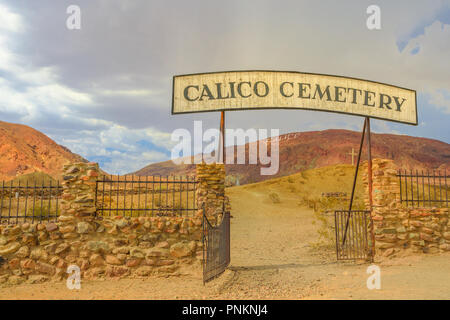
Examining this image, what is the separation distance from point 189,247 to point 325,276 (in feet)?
11.6

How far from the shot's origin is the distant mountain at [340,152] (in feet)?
205

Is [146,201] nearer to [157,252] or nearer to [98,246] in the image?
[98,246]

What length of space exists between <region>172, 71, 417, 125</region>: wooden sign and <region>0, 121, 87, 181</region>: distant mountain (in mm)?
40527

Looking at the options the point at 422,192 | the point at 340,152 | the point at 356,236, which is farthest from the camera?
the point at 340,152

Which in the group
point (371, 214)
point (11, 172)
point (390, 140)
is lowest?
point (371, 214)

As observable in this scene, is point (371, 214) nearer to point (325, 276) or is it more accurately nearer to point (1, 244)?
point (325, 276)

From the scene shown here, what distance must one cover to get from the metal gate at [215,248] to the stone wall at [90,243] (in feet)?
1.87

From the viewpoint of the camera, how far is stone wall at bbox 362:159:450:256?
386 inches

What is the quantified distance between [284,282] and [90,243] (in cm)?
476

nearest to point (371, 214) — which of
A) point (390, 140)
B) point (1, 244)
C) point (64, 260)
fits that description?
point (64, 260)

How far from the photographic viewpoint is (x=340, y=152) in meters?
65.1

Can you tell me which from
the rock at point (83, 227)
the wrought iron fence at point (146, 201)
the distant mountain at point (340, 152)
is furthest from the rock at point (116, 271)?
the distant mountain at point (340, 152)

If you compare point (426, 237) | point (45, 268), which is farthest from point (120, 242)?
point (426, 237)
